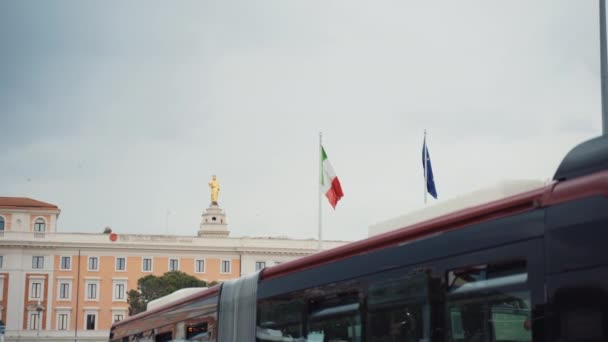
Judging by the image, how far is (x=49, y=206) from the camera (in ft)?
279

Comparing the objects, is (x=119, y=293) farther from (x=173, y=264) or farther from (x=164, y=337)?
(x=164, y=337)

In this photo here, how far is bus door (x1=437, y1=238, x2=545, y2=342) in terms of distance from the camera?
4.39 metres

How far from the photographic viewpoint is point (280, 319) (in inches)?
291

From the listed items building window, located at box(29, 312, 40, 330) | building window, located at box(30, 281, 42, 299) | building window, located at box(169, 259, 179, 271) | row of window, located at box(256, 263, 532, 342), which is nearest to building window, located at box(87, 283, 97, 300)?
building window, located at box(30, 281, 42, 299)

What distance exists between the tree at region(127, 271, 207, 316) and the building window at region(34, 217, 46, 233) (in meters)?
12.4

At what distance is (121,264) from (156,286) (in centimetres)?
757

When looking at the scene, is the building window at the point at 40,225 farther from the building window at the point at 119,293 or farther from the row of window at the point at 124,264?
the building window at the point at 119,293

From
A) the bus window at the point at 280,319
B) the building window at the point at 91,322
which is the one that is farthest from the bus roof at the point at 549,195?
the building window at the point at 91,322

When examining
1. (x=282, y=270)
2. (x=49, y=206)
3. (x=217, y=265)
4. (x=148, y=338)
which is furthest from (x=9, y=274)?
(x=282, y=270)

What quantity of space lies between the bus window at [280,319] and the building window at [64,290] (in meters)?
73.3

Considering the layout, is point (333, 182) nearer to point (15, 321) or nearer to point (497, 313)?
point (497, 313)

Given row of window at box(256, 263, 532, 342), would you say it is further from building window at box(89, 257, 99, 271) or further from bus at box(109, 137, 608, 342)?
building window at box(89, 257, 99, 271)

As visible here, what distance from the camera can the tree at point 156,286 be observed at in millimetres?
73875

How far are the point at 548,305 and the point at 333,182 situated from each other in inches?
671
